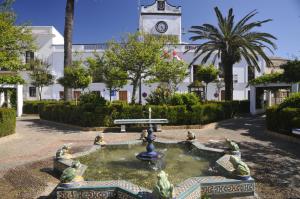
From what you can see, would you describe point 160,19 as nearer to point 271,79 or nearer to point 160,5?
point 160,5

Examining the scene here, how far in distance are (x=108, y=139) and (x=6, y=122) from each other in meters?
4.91

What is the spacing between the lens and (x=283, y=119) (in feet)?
43.5

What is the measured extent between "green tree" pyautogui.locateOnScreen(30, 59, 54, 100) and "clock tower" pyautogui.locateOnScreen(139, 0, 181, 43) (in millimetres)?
15210

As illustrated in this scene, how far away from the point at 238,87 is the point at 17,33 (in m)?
25.7

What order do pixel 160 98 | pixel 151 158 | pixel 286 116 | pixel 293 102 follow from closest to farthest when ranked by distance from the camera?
pixel 151 158 → pixel 286 116 → pixel 293 102 → pixel 160 98

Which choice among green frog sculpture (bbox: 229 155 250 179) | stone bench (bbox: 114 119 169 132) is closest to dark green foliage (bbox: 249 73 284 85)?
stone bench (bbox: 114 119 169 132)

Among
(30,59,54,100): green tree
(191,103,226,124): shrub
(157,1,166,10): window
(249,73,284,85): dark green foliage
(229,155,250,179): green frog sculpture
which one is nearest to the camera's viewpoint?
(229,155,250,179): green frog sculpture

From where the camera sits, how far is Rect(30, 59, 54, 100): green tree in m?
29.8

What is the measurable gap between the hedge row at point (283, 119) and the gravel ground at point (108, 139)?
2.35ft

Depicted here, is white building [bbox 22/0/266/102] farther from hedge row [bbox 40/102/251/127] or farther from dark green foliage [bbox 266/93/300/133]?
dark green foliage [bbox 266/93/300/133]

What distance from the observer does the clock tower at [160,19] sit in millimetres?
40438

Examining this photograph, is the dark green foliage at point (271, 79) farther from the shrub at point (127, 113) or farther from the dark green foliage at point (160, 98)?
the dark green foliage at point (160, 98)

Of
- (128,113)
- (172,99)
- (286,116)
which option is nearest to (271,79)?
Answer: (172,99)

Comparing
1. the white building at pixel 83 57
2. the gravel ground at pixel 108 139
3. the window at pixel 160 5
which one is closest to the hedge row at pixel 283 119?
the gravel ground at pixel 108 139
